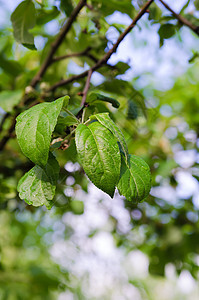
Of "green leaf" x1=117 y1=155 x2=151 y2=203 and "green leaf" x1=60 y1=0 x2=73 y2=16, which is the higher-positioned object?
"green leaf" x1=60 y1=0 x2=73 y2=16

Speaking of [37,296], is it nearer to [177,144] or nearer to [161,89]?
[177,144]

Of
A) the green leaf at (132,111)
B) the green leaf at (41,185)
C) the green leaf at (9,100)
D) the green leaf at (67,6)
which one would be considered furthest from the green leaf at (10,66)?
the green leaf at (41,185)

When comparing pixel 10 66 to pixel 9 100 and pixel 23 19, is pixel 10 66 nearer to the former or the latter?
pixel 9 100

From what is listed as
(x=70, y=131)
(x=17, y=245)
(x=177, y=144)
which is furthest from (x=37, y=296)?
(x=70, y=131)

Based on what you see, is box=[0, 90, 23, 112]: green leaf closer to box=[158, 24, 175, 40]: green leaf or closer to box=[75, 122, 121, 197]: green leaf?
box=[158, 24, 175, 40]: green leaf

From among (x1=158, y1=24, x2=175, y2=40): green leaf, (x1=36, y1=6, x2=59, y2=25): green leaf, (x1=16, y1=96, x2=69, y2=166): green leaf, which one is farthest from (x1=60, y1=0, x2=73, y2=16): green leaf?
(x1=16, y1=96, x2=69, y2=166): green leaf

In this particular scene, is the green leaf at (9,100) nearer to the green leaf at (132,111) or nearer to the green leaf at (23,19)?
the green leaf at (23,19)

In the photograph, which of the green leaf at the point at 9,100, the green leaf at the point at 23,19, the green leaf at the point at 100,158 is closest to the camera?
the green leaf at the point at 100,158
